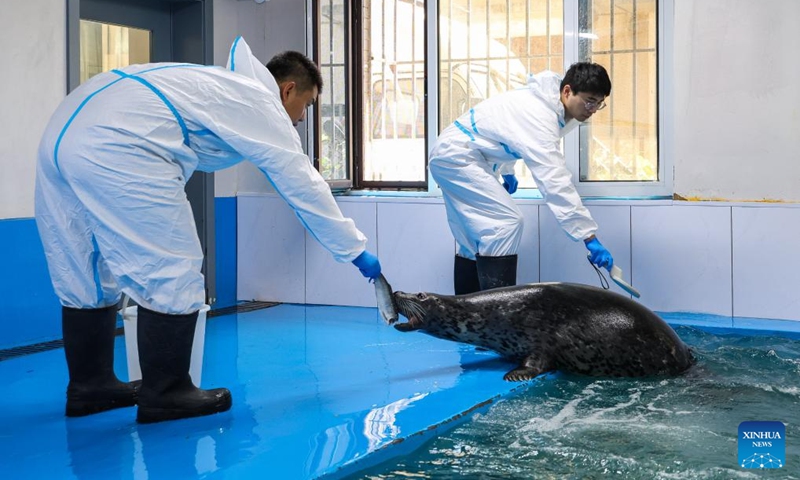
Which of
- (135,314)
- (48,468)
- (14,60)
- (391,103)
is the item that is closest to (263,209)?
(391,103)

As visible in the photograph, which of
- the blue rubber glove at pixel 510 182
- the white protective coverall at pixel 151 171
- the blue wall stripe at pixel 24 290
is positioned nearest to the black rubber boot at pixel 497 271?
the blue rubber glove at pixel 510 182

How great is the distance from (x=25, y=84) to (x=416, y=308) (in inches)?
108

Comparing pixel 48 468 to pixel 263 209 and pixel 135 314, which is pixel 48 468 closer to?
pixel 135 314

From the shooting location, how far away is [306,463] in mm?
2975

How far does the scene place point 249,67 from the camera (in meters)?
3.67

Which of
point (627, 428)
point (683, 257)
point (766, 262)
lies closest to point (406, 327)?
point (627, 428)

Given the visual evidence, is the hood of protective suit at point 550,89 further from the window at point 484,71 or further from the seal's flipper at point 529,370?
the seal's flipper at point 529,370

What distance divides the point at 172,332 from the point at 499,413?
1.30 m

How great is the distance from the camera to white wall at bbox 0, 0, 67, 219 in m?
5.37

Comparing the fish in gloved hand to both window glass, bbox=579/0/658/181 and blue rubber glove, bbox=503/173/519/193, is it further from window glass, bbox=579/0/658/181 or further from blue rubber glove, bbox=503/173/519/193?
A: window glass, bbox=579/0/658/181

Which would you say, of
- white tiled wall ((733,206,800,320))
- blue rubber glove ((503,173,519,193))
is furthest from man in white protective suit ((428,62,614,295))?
white tiled wall ((733,206,800,320))

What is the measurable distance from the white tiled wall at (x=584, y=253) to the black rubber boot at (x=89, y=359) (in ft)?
10.6

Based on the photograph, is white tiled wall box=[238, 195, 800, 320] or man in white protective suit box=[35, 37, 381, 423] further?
white tiled wall box=[238, 195, 800, 320]

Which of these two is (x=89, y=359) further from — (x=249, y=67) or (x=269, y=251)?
(x=269, y=251)
